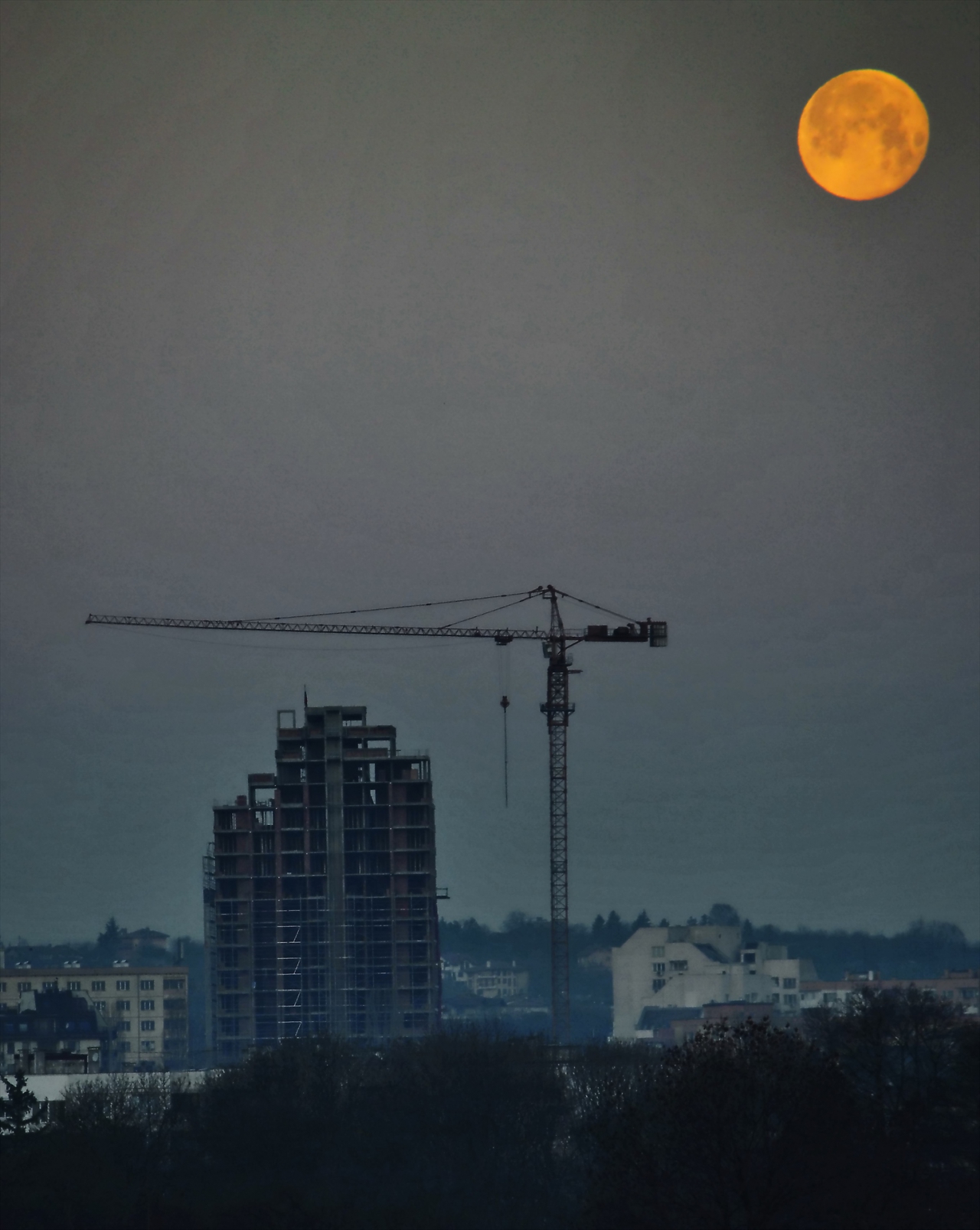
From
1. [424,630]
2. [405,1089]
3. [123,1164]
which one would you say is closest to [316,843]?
[424,630]

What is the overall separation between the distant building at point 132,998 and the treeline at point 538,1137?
65.4 metres

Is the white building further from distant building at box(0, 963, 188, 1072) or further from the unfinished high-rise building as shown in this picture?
distant building at box(0, 963, 188, 1072)

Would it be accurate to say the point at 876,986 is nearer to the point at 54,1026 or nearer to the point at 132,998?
the point at 132,998

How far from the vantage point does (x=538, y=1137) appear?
86.9 m

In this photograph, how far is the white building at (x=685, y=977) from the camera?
620 ft

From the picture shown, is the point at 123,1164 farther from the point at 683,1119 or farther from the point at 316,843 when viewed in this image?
the point at 316,843

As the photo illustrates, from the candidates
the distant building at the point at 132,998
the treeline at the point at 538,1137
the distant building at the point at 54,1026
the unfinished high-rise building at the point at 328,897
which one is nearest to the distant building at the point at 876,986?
the unfinished high-rise building at the point at 328,897

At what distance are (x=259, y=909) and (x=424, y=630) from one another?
146 ft

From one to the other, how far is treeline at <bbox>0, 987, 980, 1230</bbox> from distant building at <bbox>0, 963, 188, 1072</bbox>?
65.4m

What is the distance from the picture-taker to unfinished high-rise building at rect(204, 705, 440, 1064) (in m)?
161

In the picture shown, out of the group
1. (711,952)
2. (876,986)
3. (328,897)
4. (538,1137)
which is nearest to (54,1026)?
(328,897)

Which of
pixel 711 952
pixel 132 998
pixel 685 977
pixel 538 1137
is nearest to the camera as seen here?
pixel 538 1137

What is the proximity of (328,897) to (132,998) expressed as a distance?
3439cm

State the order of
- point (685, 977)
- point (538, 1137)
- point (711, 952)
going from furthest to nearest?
point (711, 952), point (685, 977), point (538, 1137)
